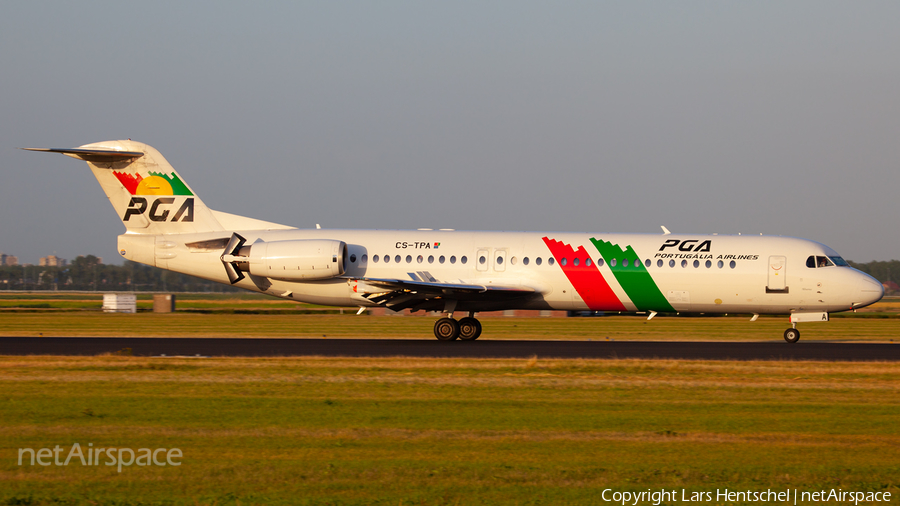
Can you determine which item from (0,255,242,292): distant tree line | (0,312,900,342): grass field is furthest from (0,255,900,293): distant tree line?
(0,312,900,342): grass field

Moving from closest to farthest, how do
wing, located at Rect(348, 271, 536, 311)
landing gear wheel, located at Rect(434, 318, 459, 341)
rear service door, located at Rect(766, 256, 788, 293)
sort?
wing, located at Rect(348, 271, 536, 311) → rear service door, located at Rect(766, 256, 788, 293) → landing gear wheel, located at Rect(434, 318, 459, 341)

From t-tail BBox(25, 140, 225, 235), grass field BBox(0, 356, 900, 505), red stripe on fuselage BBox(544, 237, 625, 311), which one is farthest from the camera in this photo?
t-tail BBox(25, 140, 225, 235)

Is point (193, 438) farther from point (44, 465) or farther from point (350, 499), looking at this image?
point (350, 499)

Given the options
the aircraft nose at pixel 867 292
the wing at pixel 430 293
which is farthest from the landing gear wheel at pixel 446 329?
the aircraft nose at pixel 867 292

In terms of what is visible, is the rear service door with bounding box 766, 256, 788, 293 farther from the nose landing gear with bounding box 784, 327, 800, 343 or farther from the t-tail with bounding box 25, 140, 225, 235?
the t-tail with bounding box 25, 140, 225, 235

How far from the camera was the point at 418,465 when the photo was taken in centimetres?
797

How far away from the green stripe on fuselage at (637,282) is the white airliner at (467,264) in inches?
1.2

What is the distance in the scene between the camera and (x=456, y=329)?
25.8 metres

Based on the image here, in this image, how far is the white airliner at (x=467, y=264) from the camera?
81.8 ft

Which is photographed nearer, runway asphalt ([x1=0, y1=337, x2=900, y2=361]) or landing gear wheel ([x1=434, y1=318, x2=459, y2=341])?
runway asphalt ([x1=0, y1=337, x2=900, y2=361])

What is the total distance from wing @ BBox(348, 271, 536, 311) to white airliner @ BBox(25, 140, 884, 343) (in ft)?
0.15

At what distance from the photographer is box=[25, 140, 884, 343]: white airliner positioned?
24922mm

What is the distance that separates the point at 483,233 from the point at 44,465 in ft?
65.0

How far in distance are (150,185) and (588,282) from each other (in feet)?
49.4
